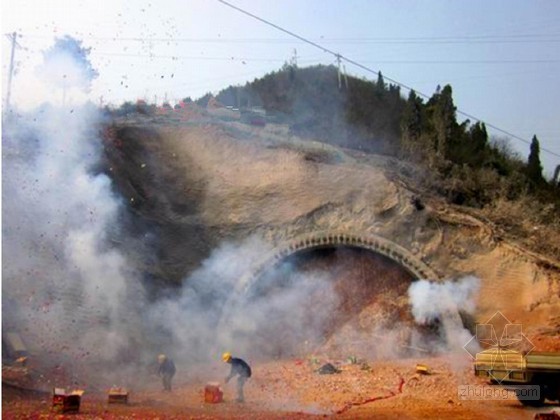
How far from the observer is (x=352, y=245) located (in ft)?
58.3

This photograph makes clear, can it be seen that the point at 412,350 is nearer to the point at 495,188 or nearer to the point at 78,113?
the point at 495,188

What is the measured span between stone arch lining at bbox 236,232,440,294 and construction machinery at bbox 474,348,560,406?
18.5 feet

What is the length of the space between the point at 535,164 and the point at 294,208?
62.3 feet

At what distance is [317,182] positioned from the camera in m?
19.5

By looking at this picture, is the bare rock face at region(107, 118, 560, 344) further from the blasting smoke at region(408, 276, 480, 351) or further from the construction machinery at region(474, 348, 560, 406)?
the construction machinery at region(474, 348, 560, 406)

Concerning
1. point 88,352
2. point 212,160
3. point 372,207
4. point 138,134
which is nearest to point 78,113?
point 138,134

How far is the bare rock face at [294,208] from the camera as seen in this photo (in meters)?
17.4

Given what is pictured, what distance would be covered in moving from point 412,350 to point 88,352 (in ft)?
27.0

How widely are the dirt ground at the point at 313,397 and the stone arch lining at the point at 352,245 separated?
9.23 feet

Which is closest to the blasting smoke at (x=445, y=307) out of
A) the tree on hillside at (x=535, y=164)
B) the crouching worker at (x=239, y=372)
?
the crouching worker at (x=239, y=372)

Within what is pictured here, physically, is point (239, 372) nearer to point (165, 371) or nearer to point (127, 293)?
point (165, 371)

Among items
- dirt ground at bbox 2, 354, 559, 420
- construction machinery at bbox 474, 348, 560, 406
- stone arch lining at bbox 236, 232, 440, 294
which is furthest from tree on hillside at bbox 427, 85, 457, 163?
construction machinery at bbox 474, 348, 560, 406

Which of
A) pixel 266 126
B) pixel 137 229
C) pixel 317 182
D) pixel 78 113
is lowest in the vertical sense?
pixel 137 229

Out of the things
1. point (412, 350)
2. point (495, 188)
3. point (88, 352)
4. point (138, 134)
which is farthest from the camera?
point (495, 188)
